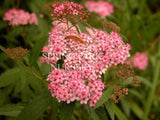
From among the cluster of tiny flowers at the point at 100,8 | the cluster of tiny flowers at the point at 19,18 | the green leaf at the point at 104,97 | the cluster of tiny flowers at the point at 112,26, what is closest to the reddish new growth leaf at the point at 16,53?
the green leaf at the point at 104,97

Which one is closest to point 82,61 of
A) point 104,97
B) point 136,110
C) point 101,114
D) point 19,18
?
point 104,97

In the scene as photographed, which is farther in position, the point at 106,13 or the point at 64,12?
the point at 106,13

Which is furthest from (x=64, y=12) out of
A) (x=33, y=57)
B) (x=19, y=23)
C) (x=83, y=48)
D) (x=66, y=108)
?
(x=19, y=23)

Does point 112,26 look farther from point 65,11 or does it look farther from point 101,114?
point 101,114

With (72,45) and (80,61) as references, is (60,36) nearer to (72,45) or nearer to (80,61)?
(72,45)

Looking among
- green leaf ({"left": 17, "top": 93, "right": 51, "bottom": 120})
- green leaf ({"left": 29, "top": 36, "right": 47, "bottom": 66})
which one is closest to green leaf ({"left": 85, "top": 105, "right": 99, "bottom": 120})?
green leaf ({"left": 17, "top": 93, "right": 51, "bottom": 120})
